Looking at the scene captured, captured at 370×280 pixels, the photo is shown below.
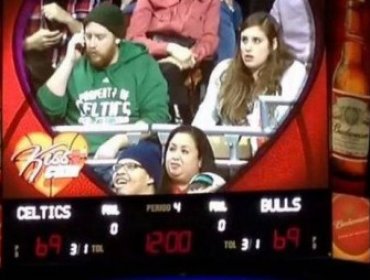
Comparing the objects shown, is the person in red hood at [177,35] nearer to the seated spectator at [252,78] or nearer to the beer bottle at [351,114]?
the seated spectator at [252,78]

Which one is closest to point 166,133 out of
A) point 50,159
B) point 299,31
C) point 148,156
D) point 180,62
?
point 148,156

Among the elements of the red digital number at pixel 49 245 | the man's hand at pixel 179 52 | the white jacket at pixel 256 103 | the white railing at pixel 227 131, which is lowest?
the red digital number at pixel 49 245

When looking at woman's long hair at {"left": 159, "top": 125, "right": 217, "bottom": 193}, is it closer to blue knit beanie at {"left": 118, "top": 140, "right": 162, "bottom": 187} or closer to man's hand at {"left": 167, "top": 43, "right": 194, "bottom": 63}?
blue knit beanie at {"left": 118, "top": 140, "right": 162, "bottom": 187}

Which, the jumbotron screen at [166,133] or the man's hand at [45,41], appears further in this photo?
the man's hand at [45,41]

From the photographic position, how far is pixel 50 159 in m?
4.03

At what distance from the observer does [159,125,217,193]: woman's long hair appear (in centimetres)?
395

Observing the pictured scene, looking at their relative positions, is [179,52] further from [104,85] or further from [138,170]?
[138,170]

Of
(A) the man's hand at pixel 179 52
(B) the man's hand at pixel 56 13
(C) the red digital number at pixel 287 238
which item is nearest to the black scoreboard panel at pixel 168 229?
(C) the red digital number at pixel 287 238

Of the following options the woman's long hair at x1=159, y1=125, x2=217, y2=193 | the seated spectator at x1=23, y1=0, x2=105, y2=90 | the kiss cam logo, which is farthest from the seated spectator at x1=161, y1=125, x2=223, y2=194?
the seated spectator at x1=23, y1=0, x2=105, y2=90

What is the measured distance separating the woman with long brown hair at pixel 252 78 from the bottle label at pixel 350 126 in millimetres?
121

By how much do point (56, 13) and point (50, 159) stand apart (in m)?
0.36

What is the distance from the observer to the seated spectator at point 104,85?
13.1ft

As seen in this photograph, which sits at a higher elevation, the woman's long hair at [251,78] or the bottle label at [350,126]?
the woman's long hair at [251,78]

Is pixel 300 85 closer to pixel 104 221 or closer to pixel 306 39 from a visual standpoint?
pixel 306 39
